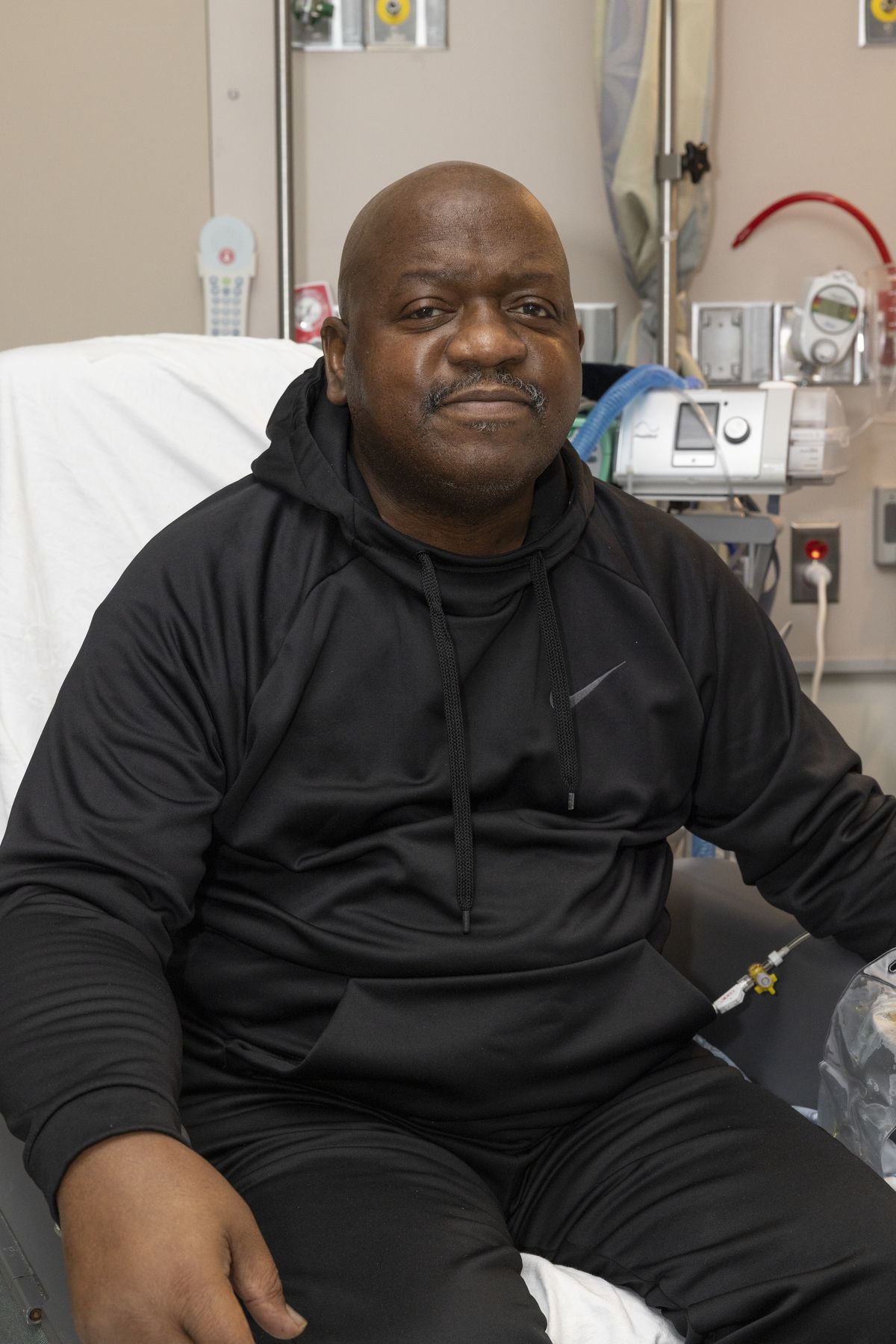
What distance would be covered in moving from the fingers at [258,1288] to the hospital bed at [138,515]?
0.60 meters

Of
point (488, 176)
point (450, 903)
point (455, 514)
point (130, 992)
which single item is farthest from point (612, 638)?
point (130, 992)

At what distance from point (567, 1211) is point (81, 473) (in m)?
0.88

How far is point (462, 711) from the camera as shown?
1.08 meters

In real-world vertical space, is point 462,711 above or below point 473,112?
below

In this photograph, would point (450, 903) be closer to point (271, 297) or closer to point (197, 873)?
point (197, 873)

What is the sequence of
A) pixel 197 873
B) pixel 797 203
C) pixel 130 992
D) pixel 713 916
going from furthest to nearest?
pixel 797 203, pixel 713 916, pixel 197 873, pixel 130 992

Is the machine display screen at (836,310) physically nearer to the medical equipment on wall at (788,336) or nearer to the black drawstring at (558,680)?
the medical equipment on wall at (788,336)

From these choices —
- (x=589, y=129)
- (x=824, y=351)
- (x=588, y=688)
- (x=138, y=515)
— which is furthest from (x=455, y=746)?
(x=589, y=129)

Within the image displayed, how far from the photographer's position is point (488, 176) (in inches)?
42.2

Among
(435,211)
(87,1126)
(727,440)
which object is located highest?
(435,211)

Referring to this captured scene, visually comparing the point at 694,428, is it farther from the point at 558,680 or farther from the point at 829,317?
the point at 558,680

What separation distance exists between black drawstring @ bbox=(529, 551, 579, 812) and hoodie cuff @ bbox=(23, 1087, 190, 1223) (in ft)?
1.48

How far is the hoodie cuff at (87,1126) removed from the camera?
751 millimetres

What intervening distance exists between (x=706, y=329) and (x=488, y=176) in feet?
4.89
